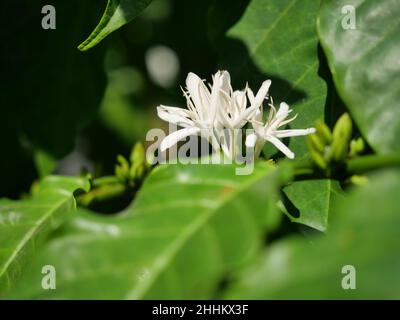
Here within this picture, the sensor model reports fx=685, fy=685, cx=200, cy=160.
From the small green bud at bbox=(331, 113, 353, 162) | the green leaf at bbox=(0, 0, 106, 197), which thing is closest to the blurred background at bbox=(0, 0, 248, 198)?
the green leaf at bbox=(0, 0, 106, 197)

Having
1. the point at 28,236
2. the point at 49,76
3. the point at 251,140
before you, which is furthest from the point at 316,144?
the point at 49,76

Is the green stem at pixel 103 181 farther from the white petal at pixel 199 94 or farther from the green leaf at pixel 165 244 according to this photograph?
the green leaf at pixel 165 244

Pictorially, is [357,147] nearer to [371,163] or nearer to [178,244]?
[371,163]

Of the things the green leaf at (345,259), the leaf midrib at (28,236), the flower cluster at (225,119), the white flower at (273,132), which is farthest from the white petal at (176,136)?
the green leaf at (345,259)

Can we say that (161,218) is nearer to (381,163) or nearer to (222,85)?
(381,163)
